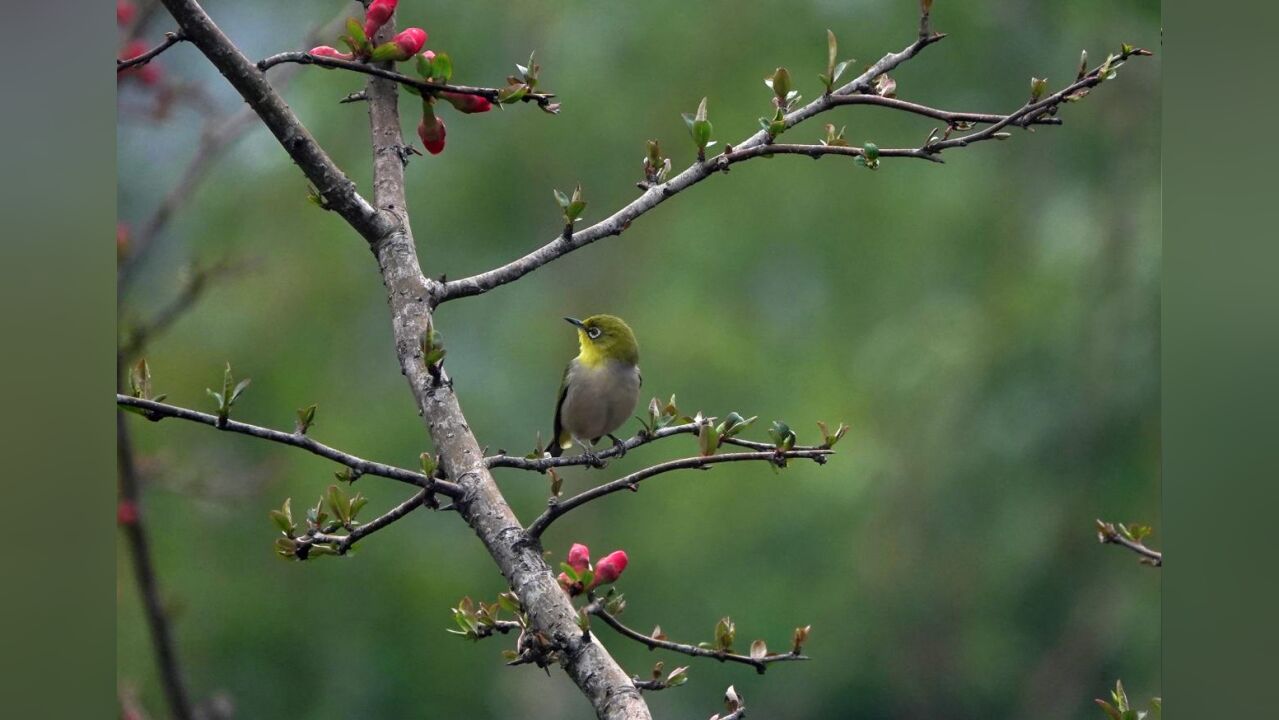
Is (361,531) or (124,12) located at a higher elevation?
(124,12)

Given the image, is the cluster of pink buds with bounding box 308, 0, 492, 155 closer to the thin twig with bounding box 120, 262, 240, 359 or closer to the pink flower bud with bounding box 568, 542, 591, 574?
the pink flower bud with bounding box 568, 542, 591, 574

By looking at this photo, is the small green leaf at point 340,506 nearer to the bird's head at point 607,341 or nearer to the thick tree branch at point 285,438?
the thick tree branch at point 285,438

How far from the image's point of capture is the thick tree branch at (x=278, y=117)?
118 centimetres

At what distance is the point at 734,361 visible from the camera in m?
2.45

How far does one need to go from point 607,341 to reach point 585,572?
73 centimetres

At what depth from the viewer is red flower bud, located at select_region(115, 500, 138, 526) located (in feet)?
6.00

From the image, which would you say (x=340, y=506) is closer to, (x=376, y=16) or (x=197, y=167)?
(x=376, y=16)

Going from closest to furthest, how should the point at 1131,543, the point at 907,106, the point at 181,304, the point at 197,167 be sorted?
1. the point at 907,106
2. the point at 1131,543
3. the point at 181,304
4. the point at 197,167

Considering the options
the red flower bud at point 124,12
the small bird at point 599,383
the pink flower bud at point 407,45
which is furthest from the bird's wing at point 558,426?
the red flower bud at point 124,12

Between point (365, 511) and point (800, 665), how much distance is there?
38.6 inches

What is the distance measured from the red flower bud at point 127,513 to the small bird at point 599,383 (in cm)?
68

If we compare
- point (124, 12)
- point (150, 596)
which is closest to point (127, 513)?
point (150, 596)

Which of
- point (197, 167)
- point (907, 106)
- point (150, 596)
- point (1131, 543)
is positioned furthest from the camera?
point (197, 167)
